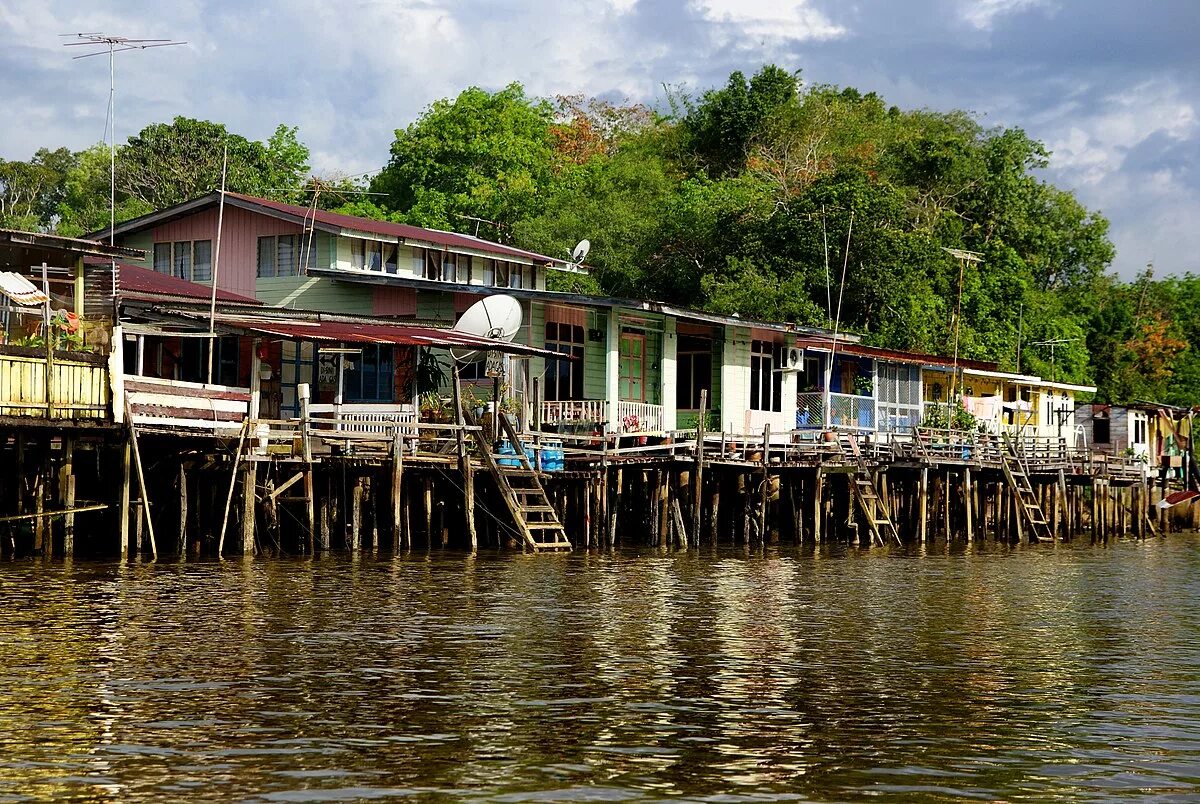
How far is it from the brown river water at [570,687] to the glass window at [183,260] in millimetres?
14986

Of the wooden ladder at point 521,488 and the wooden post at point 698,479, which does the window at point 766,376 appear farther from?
the wooden ladder at point 521,488

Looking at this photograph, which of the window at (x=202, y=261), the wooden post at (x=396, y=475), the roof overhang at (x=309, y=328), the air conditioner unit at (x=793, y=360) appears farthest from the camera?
the air conditioner unit at (x=793, y=360)

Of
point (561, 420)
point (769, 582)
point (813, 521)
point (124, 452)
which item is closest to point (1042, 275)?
point (813, 521)

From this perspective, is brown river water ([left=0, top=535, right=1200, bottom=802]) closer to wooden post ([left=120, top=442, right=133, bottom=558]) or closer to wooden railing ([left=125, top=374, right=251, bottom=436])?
wooden post ([left=120, top=442, right=133, bottom=558])

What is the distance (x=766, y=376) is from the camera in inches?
1736

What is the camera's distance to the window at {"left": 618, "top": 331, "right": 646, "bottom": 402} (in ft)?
128

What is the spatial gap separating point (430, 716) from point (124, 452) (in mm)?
14555

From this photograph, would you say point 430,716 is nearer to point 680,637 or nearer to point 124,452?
point 680,637

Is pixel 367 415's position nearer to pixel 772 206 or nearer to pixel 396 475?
pixel 396 475

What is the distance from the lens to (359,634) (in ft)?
61.9

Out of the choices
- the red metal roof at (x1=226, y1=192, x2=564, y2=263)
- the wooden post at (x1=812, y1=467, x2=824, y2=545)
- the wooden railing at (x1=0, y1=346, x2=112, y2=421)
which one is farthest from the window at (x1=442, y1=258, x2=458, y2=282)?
the wooden railing at (x1=0, y1=346, x2=112, y2=421)

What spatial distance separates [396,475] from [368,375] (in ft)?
14.4

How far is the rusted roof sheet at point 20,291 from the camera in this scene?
79.9ft

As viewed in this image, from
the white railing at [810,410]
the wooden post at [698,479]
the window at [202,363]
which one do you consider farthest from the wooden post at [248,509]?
the white railing at [810,410]
